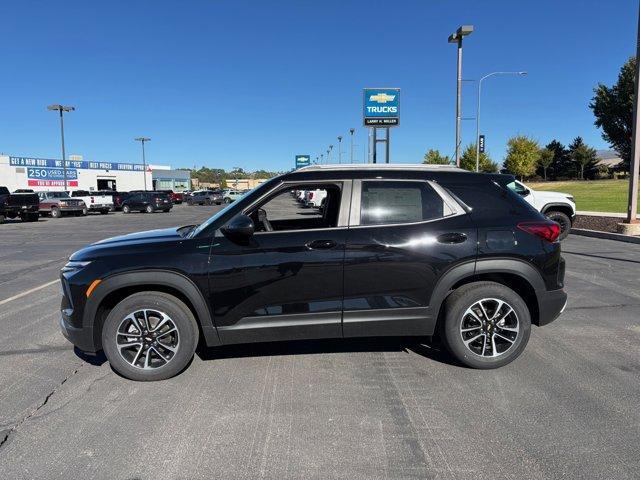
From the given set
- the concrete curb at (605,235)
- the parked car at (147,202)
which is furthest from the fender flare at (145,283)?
the parked car at (147,202)

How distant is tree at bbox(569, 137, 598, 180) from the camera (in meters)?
80.4

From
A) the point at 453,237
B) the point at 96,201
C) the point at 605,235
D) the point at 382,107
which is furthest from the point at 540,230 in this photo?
the point at 96,201

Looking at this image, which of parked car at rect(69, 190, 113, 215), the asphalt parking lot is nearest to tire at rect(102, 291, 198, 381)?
the asphalt parking lot

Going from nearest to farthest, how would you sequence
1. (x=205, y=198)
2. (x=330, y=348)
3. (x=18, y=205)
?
(x=330, y=348), (x=18, y=205), (x=205, y=198)

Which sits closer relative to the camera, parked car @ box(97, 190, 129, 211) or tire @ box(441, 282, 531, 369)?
tire @ box(441, 282, 531, 369)

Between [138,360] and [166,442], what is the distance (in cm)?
114

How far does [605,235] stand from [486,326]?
12067mm

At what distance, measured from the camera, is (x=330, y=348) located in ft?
15.8

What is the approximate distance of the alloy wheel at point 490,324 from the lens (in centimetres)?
422

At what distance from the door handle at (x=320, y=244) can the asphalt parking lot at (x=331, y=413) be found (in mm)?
1136

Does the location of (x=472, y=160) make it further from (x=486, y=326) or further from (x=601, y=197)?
(x=486, y=326)

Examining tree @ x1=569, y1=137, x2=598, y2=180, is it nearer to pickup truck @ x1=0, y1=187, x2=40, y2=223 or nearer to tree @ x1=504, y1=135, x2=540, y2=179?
tree @ x1=504, y1=135, x2=540, y2=179

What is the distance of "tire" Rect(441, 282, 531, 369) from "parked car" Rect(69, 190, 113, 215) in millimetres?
36843

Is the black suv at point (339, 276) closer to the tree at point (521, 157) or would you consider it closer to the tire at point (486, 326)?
the tire at point (486, 326)
